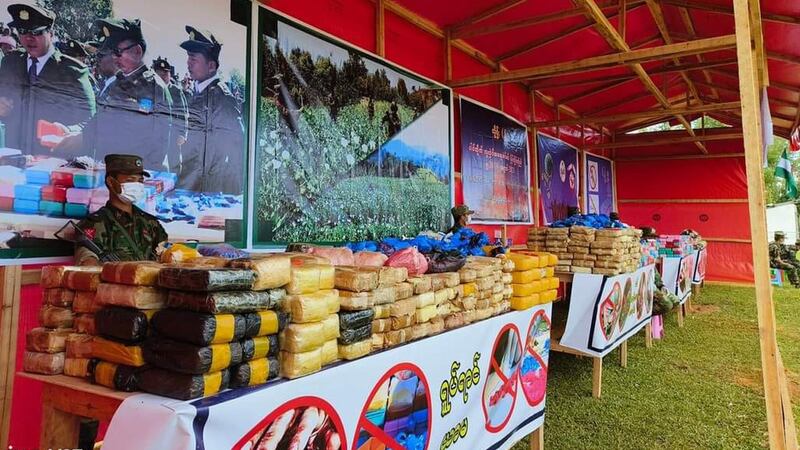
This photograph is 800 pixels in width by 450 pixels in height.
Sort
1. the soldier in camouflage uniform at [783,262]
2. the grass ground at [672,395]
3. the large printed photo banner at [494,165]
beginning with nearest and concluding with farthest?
the grass ground at [672,395] → the large printed photo banner at [494,165] → the soldier in camouflage uniform at [783,262]

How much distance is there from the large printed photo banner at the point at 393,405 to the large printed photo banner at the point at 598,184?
347 inches

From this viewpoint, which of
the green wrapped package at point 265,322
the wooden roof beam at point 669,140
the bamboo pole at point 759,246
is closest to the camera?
the green wrapped package at point 265,322

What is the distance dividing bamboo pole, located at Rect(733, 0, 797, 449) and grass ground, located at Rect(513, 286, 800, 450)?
1.14 m

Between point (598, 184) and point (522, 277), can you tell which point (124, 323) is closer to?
point (522, 277)

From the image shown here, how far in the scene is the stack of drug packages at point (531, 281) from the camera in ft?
8.45

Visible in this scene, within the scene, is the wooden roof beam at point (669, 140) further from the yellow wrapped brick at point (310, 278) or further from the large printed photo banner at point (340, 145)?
the yellow wrapped brick at point (310, 278)

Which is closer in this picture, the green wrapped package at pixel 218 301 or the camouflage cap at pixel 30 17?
the green wrapped package at pixel 218 301

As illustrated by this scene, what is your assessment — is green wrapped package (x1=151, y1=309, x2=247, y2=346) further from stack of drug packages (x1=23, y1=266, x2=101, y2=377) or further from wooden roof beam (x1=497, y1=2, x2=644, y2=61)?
wooden roof beam (x1=497, y1=2, x2=644, y2=61)

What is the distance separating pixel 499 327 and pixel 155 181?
6.96 feet

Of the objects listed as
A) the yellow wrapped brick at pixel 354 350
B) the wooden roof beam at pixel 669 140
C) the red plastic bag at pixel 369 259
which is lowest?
the yellow wrapped brick at pixel 354 350

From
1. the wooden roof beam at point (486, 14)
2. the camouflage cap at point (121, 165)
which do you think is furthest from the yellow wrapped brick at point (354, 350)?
the wooden roof beam at point (486, 14)

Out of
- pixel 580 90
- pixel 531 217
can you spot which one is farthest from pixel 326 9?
pixel 580 90

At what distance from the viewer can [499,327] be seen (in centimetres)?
231

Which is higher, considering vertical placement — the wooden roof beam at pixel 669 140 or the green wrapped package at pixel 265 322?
the wooden roof beam at pixel 669 140
